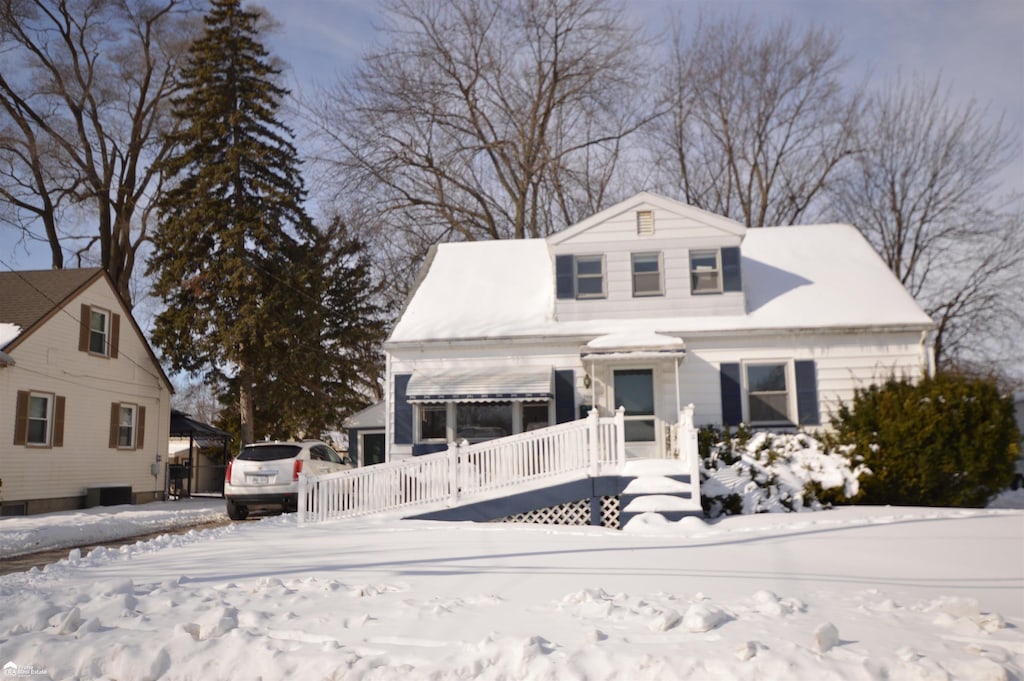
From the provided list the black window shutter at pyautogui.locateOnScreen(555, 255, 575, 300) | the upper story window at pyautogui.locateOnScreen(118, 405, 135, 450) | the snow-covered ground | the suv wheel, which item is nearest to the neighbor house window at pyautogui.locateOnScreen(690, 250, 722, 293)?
the black window shutter at pyautogui.locateOnScreen(555, 255, 575, 300)

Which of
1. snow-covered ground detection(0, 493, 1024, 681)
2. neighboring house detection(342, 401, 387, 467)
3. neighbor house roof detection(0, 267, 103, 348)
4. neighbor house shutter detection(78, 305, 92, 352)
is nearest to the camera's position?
snow-covered ground detection(0, 493, 1024, 681)

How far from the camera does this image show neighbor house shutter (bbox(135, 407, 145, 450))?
23163 mm

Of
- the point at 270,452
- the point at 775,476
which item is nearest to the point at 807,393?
the point at 775,476

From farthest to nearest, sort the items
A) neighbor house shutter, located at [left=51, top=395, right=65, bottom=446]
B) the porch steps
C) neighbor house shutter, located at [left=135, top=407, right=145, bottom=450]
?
1. neighbor house shutter, located at [left=135, top=407, right=145, bottom=450]
2. neighbor house shutter, located at [left=51, top=395, right=65, bottom=446]
3. the porch steps

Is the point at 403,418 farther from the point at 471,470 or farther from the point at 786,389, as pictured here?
the point at 786,389

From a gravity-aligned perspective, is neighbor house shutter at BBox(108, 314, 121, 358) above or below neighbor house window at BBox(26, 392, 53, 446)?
above

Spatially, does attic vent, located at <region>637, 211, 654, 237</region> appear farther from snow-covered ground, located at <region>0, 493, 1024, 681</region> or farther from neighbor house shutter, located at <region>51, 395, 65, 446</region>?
neighbor house shutter, located at <region>51, 395, 65, 446</region>

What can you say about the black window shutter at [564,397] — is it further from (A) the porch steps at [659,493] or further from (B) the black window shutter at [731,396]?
(A) the porch steps at [659,493]

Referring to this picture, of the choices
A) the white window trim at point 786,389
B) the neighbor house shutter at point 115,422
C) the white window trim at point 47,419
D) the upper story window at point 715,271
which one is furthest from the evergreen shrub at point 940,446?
the neighbor house shutter at point 115,422

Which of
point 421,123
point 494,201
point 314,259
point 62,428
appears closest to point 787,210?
point 494,201

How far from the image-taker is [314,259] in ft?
87.6

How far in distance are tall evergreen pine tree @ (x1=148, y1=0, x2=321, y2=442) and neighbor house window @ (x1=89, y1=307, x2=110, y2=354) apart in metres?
3.06

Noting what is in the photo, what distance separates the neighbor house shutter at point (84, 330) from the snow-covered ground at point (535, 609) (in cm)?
1296

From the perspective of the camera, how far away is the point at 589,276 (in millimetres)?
17469
